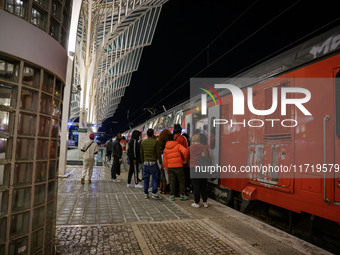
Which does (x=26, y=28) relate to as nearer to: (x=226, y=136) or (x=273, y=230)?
(x=273, y=230)

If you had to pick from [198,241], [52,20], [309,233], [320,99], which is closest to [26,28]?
[52,20]

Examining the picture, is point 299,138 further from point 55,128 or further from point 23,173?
point 23,173

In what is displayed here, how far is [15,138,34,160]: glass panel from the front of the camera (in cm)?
211

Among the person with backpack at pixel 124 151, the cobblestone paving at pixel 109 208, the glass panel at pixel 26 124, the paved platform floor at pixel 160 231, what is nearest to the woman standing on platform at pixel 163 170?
the cobblestone paving at pixel 109 208

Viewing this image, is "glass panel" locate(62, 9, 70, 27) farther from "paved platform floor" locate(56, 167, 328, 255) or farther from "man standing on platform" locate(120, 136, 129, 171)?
"man standing on platform" locate(120, 136, 129, 171)

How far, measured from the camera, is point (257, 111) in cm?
484

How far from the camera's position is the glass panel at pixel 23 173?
2.10 m

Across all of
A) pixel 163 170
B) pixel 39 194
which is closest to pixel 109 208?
pixel 163 170

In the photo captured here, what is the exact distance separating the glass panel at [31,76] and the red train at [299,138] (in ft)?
11.2

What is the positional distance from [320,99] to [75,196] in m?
5.22

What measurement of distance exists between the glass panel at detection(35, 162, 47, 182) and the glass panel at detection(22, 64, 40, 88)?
722mm

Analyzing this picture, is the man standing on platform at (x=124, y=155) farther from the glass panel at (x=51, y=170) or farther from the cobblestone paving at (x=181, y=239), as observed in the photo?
the glass panel at (x=51, y=170)

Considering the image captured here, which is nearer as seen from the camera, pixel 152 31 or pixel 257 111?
pixel 257 111

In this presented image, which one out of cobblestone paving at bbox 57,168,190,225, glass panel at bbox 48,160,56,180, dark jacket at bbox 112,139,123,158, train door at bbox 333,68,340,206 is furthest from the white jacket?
train door at bbox 333,68,340,206
